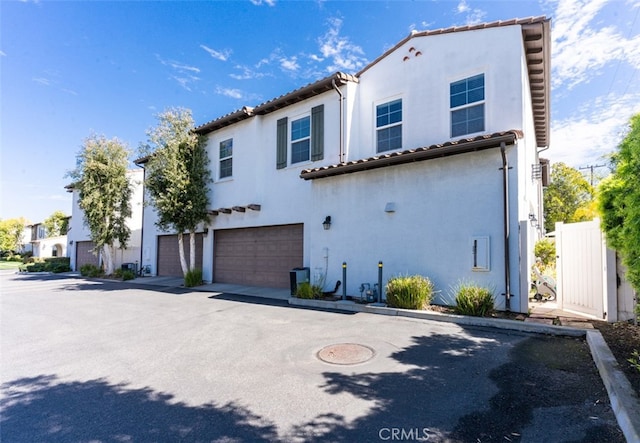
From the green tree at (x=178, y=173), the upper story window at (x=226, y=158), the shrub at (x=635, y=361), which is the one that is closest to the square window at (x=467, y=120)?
the shrub at (x=635, y=361)

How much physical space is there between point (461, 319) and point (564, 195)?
2776cm

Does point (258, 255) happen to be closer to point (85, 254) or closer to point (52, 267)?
point (85, 254)

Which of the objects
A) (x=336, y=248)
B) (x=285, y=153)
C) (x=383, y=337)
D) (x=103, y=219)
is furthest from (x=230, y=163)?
(x=383, y=337)

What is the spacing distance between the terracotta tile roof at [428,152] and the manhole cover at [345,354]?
16.4ft

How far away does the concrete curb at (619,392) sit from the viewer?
9.20ft

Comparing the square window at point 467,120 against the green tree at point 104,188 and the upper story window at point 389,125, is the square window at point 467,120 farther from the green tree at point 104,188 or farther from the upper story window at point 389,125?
the green tree at point 104,188

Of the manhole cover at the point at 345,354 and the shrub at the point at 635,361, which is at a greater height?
the shrub at the point at 635,361

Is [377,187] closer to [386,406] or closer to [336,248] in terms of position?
[336,248]

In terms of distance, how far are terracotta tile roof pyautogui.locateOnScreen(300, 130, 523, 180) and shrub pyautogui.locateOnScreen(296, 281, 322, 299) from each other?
3.52 m

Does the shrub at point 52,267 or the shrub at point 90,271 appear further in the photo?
the shrub at point 52,267

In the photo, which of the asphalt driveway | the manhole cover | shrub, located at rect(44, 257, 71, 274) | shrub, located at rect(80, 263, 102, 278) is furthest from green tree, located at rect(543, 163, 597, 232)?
shrub, located at rect(44, 257, 71, 274)

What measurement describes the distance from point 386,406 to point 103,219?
68.1 feet

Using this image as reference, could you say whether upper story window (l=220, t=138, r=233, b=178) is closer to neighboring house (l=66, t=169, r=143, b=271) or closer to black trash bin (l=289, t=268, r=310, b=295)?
black trash bin (l=289, t=268, r=310, b=295)

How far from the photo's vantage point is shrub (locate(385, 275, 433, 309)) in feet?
25.8
